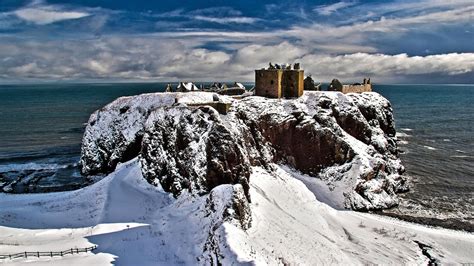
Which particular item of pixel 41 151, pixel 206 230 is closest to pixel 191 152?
pixel 206 230

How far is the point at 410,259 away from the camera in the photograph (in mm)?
33000

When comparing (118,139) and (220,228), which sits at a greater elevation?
(118,139)

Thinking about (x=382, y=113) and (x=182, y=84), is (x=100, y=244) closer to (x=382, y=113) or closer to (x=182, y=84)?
(x=182, y=84)

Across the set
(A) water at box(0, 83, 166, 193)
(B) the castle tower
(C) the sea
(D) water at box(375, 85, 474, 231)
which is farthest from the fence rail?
(D) water at box(375, 85, 474, 231)

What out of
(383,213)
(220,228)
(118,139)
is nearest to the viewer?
(220,228)

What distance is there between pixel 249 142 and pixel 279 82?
11712 mm

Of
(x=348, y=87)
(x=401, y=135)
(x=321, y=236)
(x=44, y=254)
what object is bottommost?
(x=321, y=236)

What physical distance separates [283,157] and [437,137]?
48.7m

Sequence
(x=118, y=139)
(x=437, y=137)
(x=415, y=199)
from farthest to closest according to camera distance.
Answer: (x=437, y=137), (x=118, y=139), (x=415, y=199)

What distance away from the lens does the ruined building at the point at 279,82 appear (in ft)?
176

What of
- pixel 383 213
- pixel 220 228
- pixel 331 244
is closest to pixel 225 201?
pixel 220 228

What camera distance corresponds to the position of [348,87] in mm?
61250

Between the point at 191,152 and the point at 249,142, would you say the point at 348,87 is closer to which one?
the point at 249,142

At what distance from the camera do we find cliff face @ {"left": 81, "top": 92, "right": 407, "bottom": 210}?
131ft
